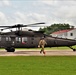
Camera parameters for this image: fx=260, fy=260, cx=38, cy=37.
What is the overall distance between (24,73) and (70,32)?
123 meters

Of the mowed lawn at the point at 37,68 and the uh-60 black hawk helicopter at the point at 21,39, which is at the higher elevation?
the uh-60 black hawk helicopter at the point at 21,39

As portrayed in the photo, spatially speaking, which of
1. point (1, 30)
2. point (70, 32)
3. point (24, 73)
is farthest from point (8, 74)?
point (70, 32)

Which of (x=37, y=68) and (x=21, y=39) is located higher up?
(x=21, y=39)

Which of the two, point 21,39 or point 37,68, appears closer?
point 37,68

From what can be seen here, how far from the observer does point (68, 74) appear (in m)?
12.1

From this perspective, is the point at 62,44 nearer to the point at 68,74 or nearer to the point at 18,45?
the point at 18,45

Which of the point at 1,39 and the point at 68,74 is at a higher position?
the point at 1,39

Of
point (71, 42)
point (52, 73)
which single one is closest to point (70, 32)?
point (71, 42)

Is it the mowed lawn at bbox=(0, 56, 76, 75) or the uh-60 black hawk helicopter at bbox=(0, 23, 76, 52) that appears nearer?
the mowed lawn at bbox=(0, 56, 76, 75)

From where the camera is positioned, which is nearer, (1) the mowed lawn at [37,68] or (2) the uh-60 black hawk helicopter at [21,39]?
(1) the mowed lawn at [37,68]

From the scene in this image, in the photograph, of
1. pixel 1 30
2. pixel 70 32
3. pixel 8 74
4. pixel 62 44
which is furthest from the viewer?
pixel 70 32

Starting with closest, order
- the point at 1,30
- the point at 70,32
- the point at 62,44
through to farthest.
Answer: the point at 1,30 < the point at 62,44 < the point at 70,32

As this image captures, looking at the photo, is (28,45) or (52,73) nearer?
(52,73)

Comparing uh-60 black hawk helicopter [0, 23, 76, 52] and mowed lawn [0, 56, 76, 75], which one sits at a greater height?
uh-60 black hawk helicopter [0, 23, 76, 52]
